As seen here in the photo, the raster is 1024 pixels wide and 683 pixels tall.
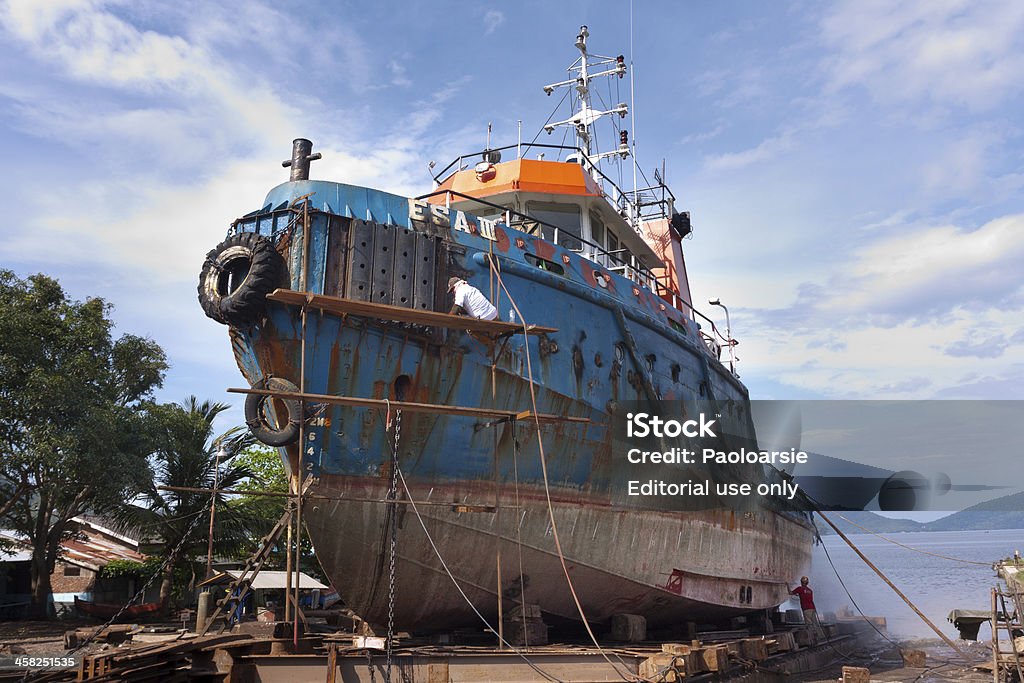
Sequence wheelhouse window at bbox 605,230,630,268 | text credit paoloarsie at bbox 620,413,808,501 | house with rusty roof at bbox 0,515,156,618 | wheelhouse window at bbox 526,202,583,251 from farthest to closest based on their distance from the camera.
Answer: house with rusty roof at bbox 0,515,156,618 < wheelhouse window at bbox 605,230,630,268 < wheelhouse window at bbox 526,202,583,251 < text credit paoloarsie at bbox 620,413,808,501

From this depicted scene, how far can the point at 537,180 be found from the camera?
1355 cm

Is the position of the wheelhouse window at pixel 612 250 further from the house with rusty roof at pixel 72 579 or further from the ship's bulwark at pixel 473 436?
the house with rusty roof at pixel 72 579

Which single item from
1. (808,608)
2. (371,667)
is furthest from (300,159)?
(808,608)

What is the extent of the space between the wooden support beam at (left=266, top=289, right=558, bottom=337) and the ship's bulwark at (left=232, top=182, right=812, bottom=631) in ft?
0.58

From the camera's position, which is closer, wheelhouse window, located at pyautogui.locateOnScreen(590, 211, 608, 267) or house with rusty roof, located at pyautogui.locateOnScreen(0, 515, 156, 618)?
wheelhouse window, located at pyautogui.locateOnScreen(590, 211, 608, 267)

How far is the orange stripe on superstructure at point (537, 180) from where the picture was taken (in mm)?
13500

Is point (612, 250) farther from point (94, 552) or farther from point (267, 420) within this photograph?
point (94, 552)

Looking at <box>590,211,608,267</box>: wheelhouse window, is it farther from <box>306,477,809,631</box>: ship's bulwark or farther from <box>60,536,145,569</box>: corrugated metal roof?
<box>60,536,145,569</box>: corrugated metal roof

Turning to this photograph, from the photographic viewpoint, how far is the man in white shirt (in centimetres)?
966

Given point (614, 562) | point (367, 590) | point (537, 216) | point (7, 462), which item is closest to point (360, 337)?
point (367, 590)

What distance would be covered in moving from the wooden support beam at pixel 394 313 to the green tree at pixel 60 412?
462 inches

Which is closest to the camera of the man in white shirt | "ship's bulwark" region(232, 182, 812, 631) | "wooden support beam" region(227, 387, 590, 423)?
"wooden support beam" region(227, 387, 590, 423)

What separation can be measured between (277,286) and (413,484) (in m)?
2.79

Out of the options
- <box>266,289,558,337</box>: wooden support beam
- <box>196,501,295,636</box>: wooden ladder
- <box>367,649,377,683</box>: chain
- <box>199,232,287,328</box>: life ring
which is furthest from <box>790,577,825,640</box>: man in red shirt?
<box>199,232,287,328</box>: life ring
